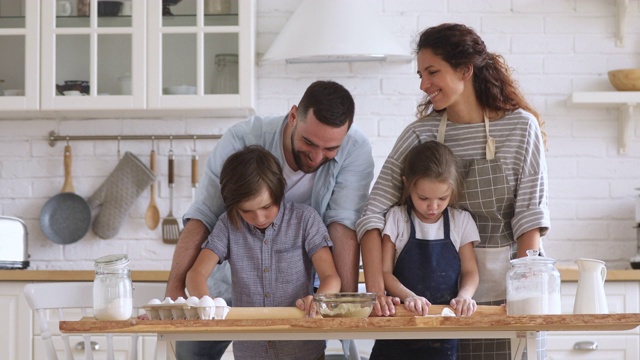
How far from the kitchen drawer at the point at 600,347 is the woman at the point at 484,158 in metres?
1.33

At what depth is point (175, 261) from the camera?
262cm

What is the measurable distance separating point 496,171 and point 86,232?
2.40 m

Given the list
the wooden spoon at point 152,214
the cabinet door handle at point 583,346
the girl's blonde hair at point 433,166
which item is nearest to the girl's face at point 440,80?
the girl's blonde hair at point 433,166

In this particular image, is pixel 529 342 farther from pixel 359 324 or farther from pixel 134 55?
pixel 134 55

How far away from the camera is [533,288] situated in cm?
211

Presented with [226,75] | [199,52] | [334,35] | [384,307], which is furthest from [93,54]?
[384,307]

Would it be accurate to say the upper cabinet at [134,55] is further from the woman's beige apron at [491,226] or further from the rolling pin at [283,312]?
the rolling pin at [283,312]

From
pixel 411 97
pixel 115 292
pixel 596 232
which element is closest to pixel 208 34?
pixel 411 97

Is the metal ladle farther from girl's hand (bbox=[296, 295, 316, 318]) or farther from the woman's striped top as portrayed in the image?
girl's hand (bbox=[296, 295, 316, 318])

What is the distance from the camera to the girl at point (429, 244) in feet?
8.07

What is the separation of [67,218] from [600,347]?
7.43 feet

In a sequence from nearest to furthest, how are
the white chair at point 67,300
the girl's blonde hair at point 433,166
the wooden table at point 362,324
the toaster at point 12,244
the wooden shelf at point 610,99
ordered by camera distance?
1. the wooden table at point 362,324
2. the girl's blonde hair at point 433,166
3. the white chair at point 67,300
4. the toaster at point 12,244
5. the wooden shelf at point 610,99

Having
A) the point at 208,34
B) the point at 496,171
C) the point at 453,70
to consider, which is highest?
the point at 208,34

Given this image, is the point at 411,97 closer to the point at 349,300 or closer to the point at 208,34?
the point at 208,34
